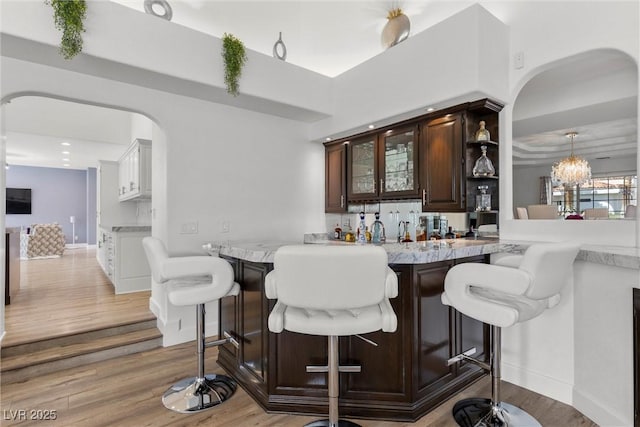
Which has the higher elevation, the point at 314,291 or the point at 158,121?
the point at 158,121

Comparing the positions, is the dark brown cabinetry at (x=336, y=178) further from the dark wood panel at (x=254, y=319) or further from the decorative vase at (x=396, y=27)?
the dark wood panel at (x=254, y=319)

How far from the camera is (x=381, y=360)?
214 centimetres

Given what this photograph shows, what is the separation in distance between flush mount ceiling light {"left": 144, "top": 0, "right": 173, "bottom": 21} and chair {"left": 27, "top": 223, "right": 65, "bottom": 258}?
8.11 m

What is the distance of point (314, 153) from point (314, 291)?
317 centimetres

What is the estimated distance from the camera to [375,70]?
348 centimetres

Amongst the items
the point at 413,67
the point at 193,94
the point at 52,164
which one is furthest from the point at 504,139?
the point at 52,164

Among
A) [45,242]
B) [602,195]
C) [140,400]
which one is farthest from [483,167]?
[45,242]

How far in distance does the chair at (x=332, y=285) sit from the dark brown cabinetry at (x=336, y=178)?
2712 millimetres

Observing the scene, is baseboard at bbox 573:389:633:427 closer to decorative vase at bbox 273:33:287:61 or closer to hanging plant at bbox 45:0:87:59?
decorative vase at bbox 273:33:287:61

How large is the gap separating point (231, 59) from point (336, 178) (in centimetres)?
194

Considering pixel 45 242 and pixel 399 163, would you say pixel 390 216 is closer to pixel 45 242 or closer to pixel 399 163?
pixel 399 163

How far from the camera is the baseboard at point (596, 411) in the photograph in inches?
76.2

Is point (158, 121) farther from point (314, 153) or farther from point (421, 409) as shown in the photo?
point (421, 409)

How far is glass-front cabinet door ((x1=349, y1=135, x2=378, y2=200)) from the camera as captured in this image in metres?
3.96
